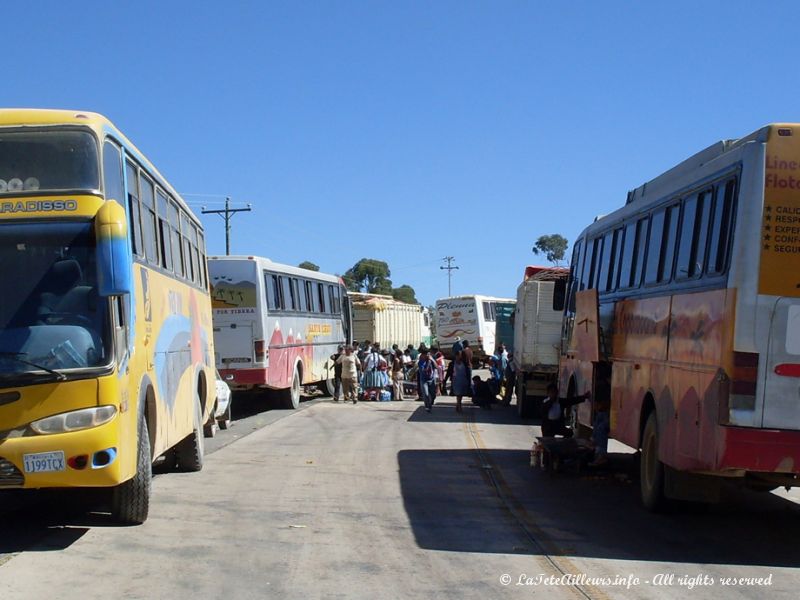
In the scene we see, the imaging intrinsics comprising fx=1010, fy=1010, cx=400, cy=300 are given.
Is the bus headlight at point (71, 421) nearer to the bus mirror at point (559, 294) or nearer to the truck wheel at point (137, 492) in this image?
the truck wheel at point (137, 492)

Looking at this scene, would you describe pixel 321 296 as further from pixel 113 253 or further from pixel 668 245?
pixel 113 253

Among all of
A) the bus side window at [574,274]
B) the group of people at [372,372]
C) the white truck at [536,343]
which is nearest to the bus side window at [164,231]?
the bus side window at [574,274]

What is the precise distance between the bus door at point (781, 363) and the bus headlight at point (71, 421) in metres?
5.33

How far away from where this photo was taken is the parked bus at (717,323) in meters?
8.41

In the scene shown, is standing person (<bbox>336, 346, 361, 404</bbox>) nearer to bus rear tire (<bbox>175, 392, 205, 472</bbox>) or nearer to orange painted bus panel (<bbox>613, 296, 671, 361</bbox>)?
bus rear tire (<bbox>175, 392, 205, 472</bbox>)

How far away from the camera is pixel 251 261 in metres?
23.6

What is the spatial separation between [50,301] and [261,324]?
1534cm

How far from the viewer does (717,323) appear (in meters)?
8.79

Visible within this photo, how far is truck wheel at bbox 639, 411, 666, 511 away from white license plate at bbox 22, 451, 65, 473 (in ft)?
19.8

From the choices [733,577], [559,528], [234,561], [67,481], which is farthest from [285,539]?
[733,577]

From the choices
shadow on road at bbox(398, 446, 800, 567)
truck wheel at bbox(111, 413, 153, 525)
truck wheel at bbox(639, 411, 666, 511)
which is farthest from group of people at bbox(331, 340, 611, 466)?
truck wheel at bbox(111, 413, 153, 525)

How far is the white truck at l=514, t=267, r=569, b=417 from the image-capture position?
932 inches

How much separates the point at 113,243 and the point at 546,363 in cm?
1693

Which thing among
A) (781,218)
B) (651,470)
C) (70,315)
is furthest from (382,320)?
(70,315)
